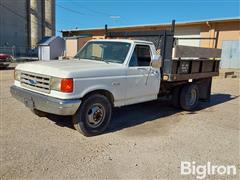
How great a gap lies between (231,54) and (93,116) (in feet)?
67.8

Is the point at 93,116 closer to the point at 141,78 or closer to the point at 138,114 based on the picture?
the point at 141,78

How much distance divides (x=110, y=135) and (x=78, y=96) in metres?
1.14

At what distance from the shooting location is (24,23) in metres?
39.1

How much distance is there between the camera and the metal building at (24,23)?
114 ft

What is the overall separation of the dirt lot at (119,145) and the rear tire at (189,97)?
574 mm

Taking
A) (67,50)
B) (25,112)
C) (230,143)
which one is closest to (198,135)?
(230,143)

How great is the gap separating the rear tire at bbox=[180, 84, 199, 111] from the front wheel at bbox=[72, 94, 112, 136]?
10.2 ft

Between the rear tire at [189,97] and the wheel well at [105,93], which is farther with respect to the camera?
the rear tire at [189,97]

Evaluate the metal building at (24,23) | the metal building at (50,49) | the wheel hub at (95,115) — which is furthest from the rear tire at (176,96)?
the metal building at (24,23)

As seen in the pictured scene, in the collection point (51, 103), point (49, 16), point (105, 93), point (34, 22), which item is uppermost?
point (49, 16)

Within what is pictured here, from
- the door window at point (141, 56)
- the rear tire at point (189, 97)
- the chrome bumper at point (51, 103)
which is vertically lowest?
the rear tire at point (189, 97)

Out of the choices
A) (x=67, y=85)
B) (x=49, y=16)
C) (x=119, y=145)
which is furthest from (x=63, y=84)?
(x=49, y=16)

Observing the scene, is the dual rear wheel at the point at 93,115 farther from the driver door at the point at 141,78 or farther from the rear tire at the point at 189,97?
the rear tire at the point at 189,97

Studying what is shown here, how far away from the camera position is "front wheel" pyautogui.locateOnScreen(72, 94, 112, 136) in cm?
512
